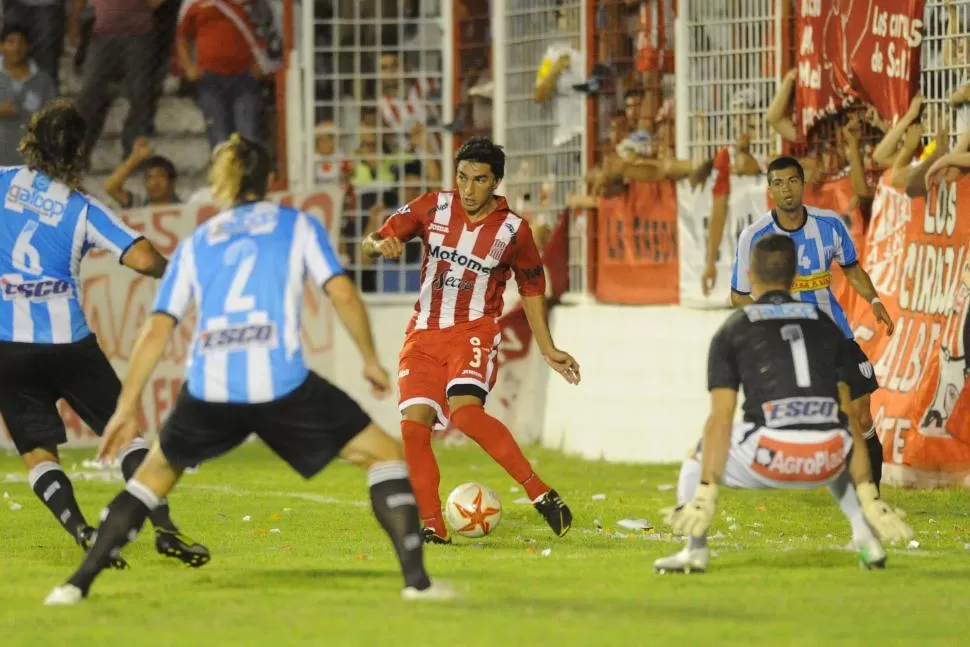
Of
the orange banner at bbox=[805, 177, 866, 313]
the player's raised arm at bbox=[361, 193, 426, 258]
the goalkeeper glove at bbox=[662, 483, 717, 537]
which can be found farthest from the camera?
the orange banner at bbox=[805, 177, 866, 313]

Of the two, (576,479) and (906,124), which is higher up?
(906,124)

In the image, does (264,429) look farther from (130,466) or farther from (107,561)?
(130,466)

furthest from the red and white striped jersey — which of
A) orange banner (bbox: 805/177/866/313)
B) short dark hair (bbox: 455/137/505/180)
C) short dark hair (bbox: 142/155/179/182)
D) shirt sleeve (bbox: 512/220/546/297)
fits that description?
short dark hair (bbox: 142/155/179/182)

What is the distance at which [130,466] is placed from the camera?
9016 millimetres

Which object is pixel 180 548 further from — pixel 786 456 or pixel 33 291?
pixel 786 456

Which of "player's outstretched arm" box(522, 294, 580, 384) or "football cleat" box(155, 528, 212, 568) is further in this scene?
"player's outstretched arm" box(522, 294, 580, 384)

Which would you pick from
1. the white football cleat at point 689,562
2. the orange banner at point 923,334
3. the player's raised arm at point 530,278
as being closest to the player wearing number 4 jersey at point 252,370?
the white football cleat at point 689,562

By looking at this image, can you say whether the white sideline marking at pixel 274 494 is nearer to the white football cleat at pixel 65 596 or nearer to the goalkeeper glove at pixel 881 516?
the goalkeeper glove at pixel 881 516

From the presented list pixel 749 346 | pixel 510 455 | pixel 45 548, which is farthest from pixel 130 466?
pixel 749 346

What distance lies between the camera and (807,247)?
11039 millimetres

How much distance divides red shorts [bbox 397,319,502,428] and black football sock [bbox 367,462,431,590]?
9.39 ft

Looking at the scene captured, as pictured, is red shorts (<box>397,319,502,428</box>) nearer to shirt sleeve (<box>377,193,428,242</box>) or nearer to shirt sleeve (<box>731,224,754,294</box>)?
shirt sleeve (<box>377,193,428,242</box>)

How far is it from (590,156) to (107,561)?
10524 millimetres

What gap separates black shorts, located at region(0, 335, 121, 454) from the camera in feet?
29.9
